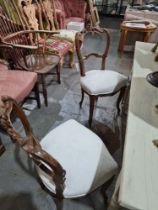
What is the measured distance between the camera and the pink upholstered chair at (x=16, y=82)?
152 cm

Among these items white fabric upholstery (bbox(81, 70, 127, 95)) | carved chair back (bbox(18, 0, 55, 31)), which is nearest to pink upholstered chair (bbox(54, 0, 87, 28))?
carved chair back (bbox(18, 0, 55, 31))

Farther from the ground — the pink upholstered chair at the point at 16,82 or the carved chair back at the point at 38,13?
the carved chair back at the point at 38,13

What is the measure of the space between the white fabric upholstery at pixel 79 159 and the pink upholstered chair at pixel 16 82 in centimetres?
60

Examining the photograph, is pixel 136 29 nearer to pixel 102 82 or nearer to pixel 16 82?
pixel 102 82

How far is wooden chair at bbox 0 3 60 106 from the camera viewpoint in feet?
6.29

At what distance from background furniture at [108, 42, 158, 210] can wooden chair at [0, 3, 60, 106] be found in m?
1.13

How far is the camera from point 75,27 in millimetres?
3309

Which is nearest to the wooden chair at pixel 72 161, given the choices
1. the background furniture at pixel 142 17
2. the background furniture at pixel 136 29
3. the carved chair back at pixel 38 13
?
the carved chair back at pixel 38 13

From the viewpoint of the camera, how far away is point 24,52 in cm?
202

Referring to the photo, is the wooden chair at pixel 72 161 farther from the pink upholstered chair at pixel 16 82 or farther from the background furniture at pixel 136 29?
the background furniture at pixel 136 29

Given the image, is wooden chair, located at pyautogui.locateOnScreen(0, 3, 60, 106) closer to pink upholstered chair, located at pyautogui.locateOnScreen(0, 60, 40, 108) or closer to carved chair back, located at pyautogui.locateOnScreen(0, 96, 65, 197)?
pink upholstered chair, located at pyautogui.locateOnScreen(0, 60, 40, 108)

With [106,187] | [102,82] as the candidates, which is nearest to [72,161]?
[106,187]

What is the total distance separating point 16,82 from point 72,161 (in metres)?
0.98

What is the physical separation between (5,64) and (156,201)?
176 cm
